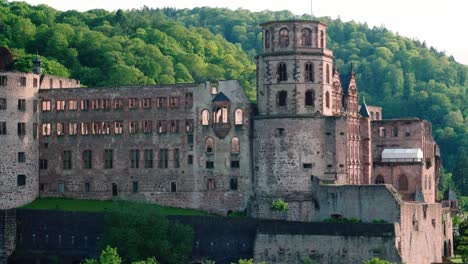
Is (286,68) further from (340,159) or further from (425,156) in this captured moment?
(425,156)

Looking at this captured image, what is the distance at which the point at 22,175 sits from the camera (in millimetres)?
115125

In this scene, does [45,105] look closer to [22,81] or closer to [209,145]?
[22,81]

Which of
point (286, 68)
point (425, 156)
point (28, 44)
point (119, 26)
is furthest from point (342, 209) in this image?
point (119, 26)

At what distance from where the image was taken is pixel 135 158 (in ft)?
376

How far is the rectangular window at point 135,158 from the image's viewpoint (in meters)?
115

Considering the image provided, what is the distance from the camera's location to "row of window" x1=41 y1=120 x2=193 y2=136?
372 ft

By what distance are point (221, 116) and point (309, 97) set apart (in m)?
8.60

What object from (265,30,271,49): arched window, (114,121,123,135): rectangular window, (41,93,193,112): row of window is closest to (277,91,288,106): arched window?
(265,30,271,49): arched window

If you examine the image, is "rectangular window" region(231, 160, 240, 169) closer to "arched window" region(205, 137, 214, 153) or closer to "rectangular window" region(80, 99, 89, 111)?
"arched window" region(205, 137, 214, 153)

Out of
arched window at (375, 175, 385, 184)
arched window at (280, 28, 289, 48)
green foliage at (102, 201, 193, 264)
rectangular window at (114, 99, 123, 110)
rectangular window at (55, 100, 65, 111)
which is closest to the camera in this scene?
green foliage at (102, 201, 193, 264)

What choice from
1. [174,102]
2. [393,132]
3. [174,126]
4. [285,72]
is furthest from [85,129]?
[393,132]

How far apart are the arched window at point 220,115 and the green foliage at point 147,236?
427 inches

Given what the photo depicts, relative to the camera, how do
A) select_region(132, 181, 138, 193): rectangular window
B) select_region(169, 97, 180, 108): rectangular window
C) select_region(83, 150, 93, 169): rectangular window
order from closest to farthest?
select_region(169, 97, 180, 108): rectangular window < select_region(132, 181, 138, 193): rectangular window < select_region(83, 150, 93, 169): rectangular window

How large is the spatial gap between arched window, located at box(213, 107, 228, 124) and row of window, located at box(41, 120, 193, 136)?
8.03 feet
